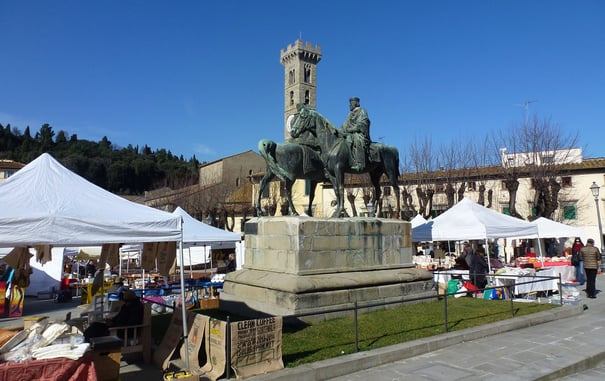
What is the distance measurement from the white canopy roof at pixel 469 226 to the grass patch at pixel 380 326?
3.53 m

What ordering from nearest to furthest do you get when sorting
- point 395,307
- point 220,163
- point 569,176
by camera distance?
point 395,307 < point 569,176 < point 220,163

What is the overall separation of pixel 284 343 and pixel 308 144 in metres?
5.47

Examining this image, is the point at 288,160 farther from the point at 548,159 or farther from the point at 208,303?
the point at 548,159

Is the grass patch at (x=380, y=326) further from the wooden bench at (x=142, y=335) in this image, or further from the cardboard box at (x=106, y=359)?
the cardboard box at (x=106, y=359)

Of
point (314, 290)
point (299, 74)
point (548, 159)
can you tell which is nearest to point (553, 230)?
point (548, 159)

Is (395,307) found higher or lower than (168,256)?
lower

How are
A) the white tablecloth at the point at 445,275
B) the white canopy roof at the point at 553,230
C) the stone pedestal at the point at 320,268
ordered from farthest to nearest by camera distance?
the white canopy roof at the point at 553,230
the white tablecloth at the point at 445,275
the stone pedestal at the point at 320,268

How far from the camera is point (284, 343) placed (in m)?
7.25

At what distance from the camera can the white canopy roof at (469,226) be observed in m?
14.5

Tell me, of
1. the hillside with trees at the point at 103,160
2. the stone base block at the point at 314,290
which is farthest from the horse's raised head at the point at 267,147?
the hillside with trees at the point at 103,160

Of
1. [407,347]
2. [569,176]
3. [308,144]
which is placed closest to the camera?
[407,347]

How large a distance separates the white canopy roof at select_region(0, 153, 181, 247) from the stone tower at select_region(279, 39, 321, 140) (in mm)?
70652

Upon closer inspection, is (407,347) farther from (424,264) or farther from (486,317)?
(424,264)

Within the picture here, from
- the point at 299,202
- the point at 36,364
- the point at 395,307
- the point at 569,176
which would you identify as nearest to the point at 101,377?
the point at 36,364
